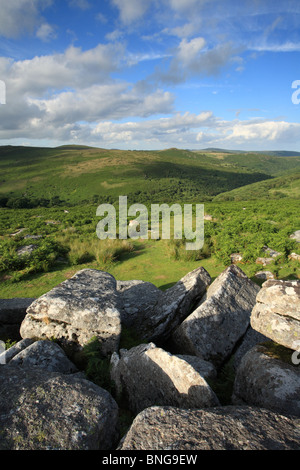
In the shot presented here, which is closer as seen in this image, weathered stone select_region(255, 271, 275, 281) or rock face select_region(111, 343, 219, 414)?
rock face select_region(111, 343, 219, 414)

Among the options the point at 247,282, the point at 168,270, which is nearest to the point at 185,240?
the point at 168,270

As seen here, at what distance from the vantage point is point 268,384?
11.4ft

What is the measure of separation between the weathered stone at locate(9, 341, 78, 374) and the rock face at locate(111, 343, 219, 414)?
860mm

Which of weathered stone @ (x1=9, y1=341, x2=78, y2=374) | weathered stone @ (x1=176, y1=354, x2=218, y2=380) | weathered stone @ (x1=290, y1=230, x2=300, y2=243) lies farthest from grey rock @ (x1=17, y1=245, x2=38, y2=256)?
weathered stone @ (x1=290, y1=230, x2=300, y2=243)

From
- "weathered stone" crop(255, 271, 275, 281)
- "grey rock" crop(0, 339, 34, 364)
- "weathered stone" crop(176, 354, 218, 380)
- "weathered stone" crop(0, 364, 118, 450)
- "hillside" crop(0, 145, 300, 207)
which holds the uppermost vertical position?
"hillside" crop(0, 145, 300, 207)

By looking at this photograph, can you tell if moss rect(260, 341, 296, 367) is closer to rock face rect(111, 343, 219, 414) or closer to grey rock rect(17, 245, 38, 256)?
rock face rect(111, 343, 219, 414)

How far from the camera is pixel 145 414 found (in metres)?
2.64

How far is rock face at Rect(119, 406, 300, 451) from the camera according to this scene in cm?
220

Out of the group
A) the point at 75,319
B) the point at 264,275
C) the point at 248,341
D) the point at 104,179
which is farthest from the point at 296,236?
the point at 104,179

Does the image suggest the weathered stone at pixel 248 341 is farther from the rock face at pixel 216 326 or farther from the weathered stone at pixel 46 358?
the weathered stone at pixel 46 358

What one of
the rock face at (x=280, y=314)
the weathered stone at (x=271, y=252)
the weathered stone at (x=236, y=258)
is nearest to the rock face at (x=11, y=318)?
the rock face at (x=280, y=314)

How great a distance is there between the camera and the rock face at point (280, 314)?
14.4ft

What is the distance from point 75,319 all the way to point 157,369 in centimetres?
199

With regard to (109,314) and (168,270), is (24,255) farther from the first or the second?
(109,314)
